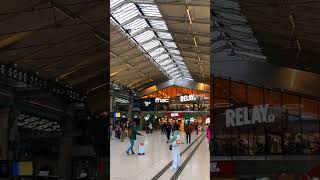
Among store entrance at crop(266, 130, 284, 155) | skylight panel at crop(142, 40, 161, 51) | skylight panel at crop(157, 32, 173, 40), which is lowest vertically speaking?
store entrance at crop(266, 130, 284, 155)

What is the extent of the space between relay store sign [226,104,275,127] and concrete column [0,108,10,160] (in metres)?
1.06

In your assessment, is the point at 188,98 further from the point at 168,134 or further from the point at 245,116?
the point at 245,116

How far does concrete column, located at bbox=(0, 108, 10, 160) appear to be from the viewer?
6.14ft

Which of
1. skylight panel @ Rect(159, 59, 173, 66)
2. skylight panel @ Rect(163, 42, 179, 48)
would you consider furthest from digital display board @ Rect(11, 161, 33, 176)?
skylight panel @ Rect(163, 42, 179, 48)

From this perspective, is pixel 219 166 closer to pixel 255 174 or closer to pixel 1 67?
pixel 255 174

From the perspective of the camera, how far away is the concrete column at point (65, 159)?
1.99 m

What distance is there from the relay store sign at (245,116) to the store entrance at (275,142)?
108 mm

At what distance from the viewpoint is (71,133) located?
2074 millimetres

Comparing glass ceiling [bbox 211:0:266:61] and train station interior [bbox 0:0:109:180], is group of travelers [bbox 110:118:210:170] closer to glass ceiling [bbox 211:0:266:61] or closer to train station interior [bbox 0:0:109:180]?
glass ceiling [bbox 211:0:266:61]

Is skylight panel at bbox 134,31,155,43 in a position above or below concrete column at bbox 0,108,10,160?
above

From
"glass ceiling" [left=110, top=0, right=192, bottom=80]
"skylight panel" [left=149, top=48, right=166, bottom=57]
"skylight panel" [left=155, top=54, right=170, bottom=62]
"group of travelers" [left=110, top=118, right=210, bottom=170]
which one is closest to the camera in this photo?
"group of travelers" [left=110, top=118, right=210, bottom=170]

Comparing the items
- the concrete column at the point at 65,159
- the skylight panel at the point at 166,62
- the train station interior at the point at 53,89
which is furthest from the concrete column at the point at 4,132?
the skylight panel at the point at 166,62

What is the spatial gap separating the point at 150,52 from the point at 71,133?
9.71 metres

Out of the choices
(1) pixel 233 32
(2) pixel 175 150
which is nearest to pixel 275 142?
(1) pixel 233 32
